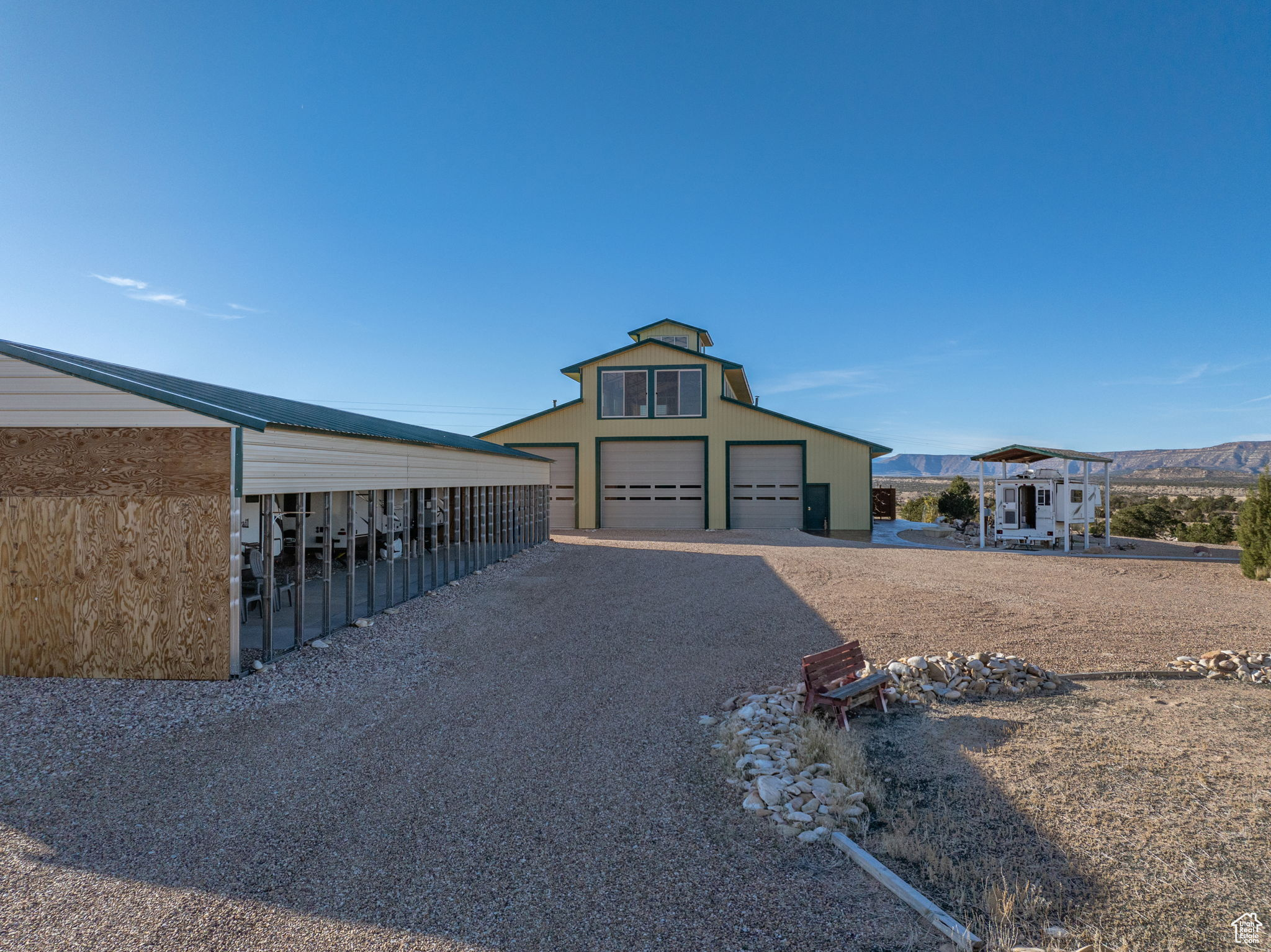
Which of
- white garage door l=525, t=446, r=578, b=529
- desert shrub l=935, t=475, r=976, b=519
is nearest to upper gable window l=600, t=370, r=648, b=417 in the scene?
white garage door l=525, t=446, r=578, b=529

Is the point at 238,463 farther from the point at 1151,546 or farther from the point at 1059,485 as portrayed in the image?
the point at 1151,546

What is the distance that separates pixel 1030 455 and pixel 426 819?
23313 mm

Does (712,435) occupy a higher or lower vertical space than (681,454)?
higher

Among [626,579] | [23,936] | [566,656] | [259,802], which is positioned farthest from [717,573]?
[23,936]

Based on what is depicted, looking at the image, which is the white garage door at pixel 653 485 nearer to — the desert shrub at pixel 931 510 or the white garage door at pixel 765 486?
the white garage door at pixel 765 486

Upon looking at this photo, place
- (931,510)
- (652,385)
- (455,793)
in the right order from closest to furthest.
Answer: (455,793) → (652,385) → (931,510)

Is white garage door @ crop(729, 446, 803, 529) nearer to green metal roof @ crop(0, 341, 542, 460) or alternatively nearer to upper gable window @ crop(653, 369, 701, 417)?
upper gable window @ crop(653, 369, 701, 417)

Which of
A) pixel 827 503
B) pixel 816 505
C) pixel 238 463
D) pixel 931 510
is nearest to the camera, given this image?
pixel 238 463

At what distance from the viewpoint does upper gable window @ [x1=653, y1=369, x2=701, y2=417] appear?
87.9 ft

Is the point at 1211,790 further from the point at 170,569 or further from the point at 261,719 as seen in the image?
the point at 170,569

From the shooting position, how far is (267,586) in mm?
8273

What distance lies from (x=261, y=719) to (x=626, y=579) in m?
8.81

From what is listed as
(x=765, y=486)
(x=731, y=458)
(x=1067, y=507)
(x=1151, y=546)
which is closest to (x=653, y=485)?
(x=731, y=458)

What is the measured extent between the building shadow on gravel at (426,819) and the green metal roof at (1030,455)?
56.6ft
